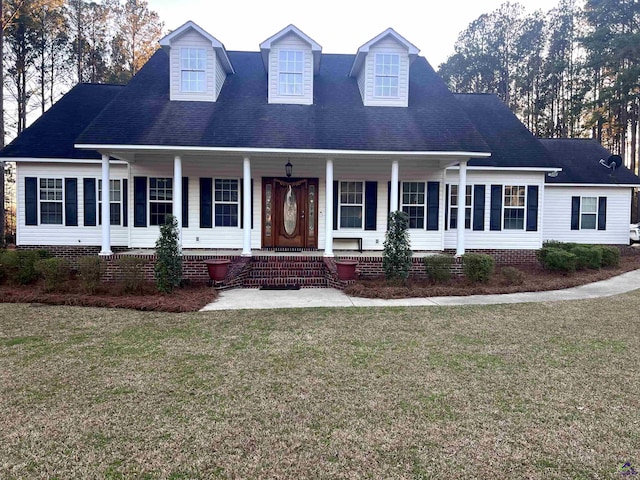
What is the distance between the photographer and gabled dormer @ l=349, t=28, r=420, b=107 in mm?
12141

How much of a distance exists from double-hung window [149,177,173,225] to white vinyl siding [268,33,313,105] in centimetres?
426

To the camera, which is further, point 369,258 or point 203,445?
point 369,258

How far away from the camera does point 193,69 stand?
1204cm

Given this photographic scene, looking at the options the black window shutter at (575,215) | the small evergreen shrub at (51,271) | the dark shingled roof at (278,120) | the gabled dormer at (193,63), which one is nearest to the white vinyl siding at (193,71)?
the gabled dormer at (193,63)

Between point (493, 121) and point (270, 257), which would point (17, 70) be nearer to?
point (270, 257)

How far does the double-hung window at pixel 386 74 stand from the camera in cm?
1224

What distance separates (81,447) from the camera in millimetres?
2857

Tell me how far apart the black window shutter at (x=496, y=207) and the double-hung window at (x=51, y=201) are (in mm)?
14125

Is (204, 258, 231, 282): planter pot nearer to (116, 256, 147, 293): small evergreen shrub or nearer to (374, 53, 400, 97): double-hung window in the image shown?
(116, 256, 147, 293): small evergreen shrub

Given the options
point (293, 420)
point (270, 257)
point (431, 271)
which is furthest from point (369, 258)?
point (293, 420)

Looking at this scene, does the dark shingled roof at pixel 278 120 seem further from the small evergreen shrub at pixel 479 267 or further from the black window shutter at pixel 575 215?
the black window shutter at pixel 575 215

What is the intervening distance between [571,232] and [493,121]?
5.30 m

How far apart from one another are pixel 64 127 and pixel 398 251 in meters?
12.0

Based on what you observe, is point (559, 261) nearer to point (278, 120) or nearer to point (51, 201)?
point (278, 120)
